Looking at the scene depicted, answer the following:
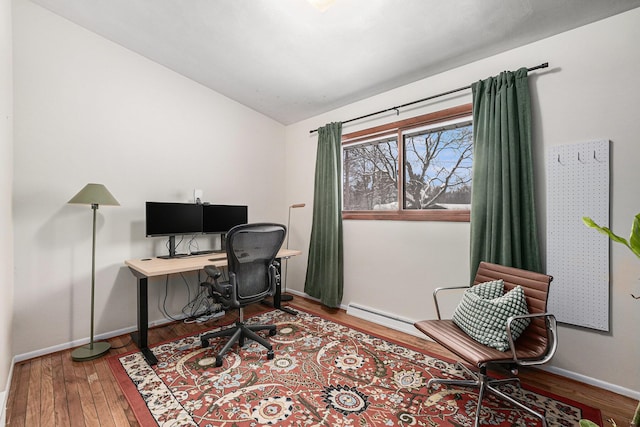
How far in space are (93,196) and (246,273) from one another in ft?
4.52

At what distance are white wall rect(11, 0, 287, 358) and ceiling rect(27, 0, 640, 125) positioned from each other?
0.95 ft

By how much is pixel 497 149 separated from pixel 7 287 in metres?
3.74

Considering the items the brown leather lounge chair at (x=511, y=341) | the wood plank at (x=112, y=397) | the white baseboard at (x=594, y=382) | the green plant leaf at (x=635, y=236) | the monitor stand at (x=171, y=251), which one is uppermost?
the green plant leaf at (x=635, y=236)

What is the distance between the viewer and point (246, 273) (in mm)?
2348

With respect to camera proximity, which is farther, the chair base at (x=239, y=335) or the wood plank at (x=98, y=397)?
the chair base at (x=239, y=335)

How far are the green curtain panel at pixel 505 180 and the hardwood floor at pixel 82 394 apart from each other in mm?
813

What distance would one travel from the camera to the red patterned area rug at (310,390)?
1623 millimetres

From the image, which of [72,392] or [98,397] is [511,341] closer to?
[98,397]

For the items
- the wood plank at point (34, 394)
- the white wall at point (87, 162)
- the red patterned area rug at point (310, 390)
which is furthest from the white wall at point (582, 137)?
the wood plank at point (34, 394)

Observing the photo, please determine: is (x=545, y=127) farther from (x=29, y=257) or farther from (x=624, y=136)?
(x=29, y=257)

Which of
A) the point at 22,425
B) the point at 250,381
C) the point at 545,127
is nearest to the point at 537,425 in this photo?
the point at 250,381

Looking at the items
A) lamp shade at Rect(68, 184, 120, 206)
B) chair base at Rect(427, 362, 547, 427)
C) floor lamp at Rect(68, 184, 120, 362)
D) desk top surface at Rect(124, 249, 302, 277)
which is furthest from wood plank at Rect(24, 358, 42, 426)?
chair base at Rect(427, 362, 547, 427)

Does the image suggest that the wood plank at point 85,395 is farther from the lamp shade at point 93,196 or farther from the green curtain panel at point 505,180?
the green curtain panel at point 505,180

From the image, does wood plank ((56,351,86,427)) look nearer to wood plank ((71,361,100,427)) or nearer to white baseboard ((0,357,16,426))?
wood plank ((71,361,100,427))
